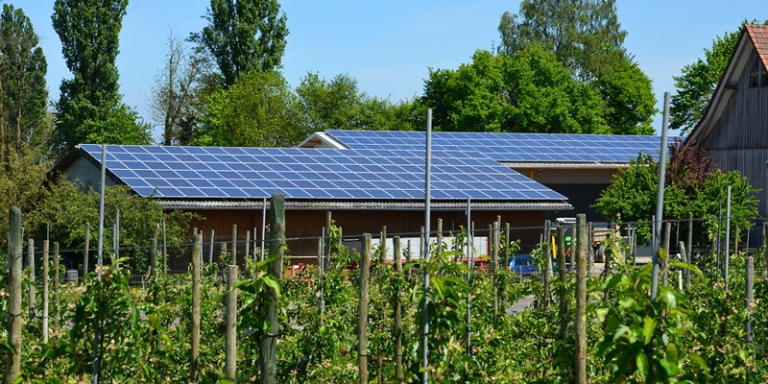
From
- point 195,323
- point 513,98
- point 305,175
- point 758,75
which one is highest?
point 513,98

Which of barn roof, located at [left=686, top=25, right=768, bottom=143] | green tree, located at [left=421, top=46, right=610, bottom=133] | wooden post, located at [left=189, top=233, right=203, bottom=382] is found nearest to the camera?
wooden post, located at [left=189, top=233, right=203, bottom=382]

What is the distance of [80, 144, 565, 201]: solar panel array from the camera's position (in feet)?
95.8

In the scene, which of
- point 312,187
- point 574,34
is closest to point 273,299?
point 312,187

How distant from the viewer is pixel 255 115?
56.7 meters

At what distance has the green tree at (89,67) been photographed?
173 ft

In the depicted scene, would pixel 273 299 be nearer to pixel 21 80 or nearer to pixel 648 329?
pixel 648 329

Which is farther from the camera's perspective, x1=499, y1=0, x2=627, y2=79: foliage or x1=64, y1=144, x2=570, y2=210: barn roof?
x1=499, y1=0, x2=627, y2=79: foliage

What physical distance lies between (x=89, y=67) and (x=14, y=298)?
151 ft

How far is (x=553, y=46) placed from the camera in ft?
231

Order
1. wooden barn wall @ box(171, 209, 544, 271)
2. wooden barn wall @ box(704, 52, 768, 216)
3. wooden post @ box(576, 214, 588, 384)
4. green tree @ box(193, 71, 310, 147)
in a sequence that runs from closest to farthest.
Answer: wooden post @ box(576, 214, 588, 384)
wooden barn wall @ box(171, 209, 544, 271)
wooden barn wall @ box(704, 52, 768, 216)
green tree @ box(193, 71, 310, 147)

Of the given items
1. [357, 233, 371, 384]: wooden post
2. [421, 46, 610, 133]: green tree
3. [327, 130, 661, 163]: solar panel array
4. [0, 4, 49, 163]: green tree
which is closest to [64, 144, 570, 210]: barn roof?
[327, 130, 661, 163]: solar panel array

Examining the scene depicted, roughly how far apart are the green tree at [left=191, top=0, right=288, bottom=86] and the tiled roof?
1257 inches

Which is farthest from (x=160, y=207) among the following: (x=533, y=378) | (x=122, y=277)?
(x=122, y=277)

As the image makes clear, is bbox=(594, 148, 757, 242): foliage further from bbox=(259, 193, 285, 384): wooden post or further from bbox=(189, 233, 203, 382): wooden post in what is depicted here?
bbox=(259, 193, 285, 384): wooden post
